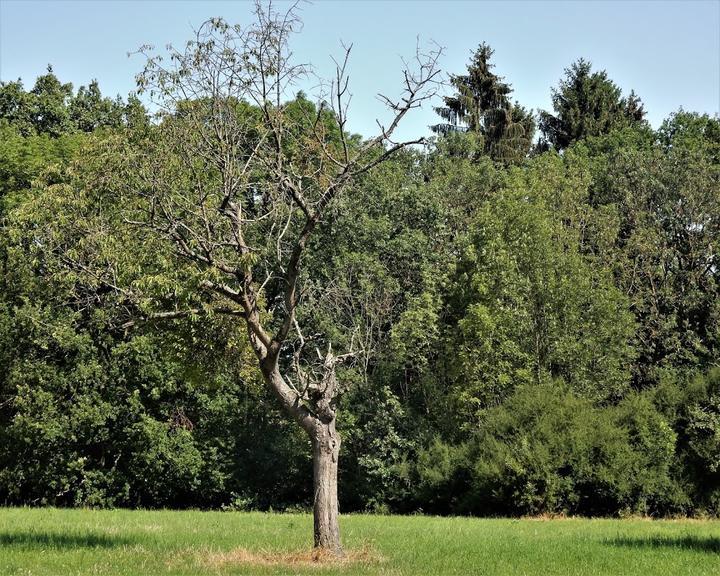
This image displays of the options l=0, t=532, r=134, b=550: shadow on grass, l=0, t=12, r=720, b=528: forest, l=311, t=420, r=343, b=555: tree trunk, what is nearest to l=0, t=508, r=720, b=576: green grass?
l=0, t=532, r=134, b=550: shadow on grass

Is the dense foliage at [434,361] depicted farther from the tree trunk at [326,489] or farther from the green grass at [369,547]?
the tree trunk at [326,489]

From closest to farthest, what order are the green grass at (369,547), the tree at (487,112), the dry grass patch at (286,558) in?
1. the green grass at (369,547)
2. the dry grass patch at (286,558)
3. the tree at (487,112)

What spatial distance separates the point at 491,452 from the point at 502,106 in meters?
31.2

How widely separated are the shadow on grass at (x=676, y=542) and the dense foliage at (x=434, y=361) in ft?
34.7

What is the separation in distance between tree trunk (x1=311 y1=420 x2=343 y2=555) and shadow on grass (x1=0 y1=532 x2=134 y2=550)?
13.8 feet

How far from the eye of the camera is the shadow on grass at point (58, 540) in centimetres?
1733

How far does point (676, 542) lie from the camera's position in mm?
20188

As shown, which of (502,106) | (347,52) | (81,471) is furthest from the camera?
(502,106)

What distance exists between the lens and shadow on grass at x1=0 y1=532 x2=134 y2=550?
56.9 feet

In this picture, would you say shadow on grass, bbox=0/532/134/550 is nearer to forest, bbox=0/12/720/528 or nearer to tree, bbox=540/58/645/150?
forest, bbox=0/12/720/528

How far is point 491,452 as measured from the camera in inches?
1313

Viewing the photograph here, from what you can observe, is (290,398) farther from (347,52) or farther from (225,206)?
(347,52)

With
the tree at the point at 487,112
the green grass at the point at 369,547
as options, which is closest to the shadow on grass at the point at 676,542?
the green grass at the point at 369,547

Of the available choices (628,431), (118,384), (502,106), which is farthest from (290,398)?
(502,106)
